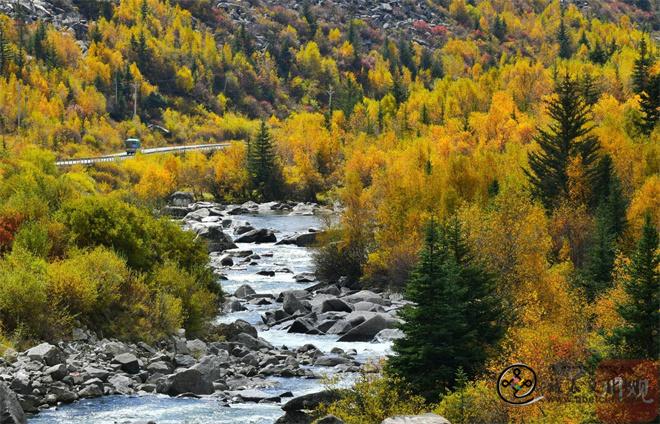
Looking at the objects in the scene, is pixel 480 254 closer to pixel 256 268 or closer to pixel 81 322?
pixel 81 322

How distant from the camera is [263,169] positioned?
151 meters

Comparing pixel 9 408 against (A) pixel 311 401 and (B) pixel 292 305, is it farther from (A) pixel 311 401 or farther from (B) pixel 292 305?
(B) pixel 292 305

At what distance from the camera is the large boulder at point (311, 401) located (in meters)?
42.4

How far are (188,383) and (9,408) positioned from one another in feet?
33.2

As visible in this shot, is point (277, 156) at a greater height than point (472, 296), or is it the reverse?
point (472, 296)

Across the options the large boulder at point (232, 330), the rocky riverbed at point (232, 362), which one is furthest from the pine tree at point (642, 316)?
the large boulder at point (232, 330)

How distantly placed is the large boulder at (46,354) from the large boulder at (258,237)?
6094 centimetres

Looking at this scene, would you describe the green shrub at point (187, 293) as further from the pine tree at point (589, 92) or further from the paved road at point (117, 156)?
the pine tree at point (589, 92)

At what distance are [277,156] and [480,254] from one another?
101316 millimetres

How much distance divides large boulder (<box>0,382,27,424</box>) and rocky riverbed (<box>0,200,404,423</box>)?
6.38ft

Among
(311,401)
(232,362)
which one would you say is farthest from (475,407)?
(232,362)

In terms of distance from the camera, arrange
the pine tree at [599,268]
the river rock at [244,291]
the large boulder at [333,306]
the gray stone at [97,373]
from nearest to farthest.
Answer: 1. the gray stone at [97,373]
2. the pine tree at [599,268]
3. the large boulder at [333,306]
4. the river rock at [244,291]

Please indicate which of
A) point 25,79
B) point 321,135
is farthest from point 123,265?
point 25,79

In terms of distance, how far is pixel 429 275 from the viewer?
4388 centimetres
